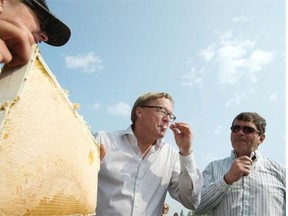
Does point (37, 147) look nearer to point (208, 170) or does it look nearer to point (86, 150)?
point (86, 150)

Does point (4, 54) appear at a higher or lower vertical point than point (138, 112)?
lower

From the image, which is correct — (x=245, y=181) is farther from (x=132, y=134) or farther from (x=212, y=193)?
(x=132, y=134)

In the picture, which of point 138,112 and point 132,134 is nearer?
point 132,134

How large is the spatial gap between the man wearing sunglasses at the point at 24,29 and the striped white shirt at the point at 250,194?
7.28 feet

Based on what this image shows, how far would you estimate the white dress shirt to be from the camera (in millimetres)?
2879

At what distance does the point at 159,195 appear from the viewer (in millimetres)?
3027

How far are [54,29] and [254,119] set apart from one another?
8.58 feet

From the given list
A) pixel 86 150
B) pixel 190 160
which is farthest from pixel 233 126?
pixel 86 150

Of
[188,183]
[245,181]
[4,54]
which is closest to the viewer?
[4,54]

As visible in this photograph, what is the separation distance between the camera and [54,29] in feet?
6.28

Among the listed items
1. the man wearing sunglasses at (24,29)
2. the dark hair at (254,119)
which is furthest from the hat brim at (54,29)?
the dark hair at (254,119)

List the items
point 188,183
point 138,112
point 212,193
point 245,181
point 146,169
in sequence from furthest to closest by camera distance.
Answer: point 138,112 < point 245,181 < point 212,193 < point 146,169 < point 188,183

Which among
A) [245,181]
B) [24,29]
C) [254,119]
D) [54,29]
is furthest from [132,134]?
[24,29]

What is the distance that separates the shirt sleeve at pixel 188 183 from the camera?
116 inches
